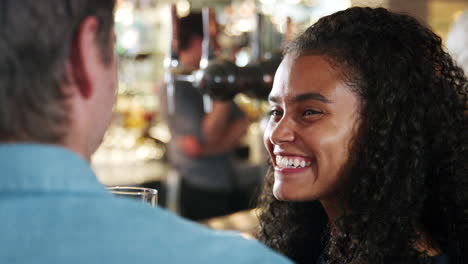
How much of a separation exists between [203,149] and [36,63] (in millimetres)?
2866

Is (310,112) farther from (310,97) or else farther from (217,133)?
(217,133)

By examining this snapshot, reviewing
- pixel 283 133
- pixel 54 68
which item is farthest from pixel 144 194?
pixel 54 68

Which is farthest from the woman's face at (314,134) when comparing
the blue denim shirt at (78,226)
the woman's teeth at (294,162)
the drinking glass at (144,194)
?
the blue denim shirt at (78,226)

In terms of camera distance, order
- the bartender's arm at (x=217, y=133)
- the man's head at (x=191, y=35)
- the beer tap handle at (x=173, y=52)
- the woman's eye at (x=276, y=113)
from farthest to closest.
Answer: the bartender's arm at (x=217, y=133) < the man's head at (x=191, y=35) < the beer tap handle at (x=173, y=52) < the woman's eye at (x=276, y=113)

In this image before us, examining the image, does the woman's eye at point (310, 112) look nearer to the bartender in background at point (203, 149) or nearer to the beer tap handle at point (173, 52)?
the beer tap handle at point (173, 52)

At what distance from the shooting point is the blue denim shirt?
0.60 meters

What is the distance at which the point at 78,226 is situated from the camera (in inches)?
24.1

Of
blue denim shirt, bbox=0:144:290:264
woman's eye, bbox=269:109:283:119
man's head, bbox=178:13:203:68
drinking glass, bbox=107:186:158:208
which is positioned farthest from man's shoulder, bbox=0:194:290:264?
man's head, bbox=178:13:203:68

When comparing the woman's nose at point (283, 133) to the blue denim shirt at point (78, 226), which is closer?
the blue denim shirt at point (78, 226)

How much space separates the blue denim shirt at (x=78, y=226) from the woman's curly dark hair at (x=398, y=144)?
2.23 ft

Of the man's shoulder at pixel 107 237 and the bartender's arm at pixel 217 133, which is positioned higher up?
the man's shoulder at pixel 107 237

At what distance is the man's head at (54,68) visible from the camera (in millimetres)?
639

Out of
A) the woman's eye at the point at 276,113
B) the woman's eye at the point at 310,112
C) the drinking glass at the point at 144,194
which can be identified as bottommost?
the drinking glass at the point at 144,194

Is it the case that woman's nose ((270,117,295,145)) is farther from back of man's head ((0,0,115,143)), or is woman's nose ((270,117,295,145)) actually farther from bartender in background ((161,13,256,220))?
bartender in background ((161,13,256,220))
